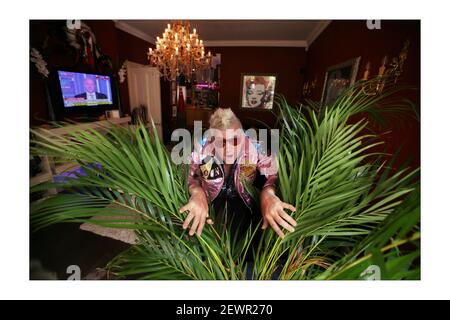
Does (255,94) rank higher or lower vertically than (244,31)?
lower

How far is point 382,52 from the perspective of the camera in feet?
5.82

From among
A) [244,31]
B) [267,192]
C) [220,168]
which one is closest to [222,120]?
[220,168]

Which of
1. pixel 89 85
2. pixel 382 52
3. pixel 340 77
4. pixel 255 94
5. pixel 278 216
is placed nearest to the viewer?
pixel 278 216

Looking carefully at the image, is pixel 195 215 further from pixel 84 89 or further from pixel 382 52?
pixel 84 89

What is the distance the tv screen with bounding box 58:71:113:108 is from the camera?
8.34 feet

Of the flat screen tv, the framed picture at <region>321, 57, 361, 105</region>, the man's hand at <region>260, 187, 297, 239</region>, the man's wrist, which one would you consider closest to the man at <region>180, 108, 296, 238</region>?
the man's wrist

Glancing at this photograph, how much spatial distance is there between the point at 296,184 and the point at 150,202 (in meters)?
0.41

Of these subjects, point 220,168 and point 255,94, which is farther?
point 255,94

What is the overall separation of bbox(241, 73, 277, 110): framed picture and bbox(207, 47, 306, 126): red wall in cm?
12

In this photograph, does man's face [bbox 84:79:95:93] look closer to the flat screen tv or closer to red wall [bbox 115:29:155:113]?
the flat screen tv

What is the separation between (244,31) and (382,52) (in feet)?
11.0
